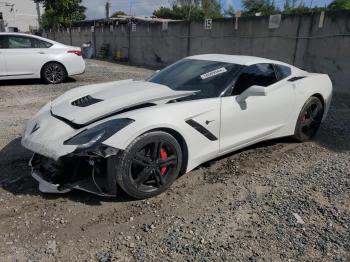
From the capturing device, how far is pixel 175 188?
348 cm

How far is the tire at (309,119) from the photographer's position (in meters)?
4.65

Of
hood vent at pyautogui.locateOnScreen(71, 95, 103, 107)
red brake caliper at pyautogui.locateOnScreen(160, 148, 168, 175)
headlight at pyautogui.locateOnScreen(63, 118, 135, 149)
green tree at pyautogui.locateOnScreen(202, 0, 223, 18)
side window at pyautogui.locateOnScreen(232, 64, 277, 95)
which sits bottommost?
red brake caliper at pyautogui.locateOnScreen(160, 148, 168, 175)

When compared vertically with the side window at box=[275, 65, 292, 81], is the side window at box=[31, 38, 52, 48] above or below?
below

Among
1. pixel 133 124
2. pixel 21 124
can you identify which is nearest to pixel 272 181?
pixel 133 124

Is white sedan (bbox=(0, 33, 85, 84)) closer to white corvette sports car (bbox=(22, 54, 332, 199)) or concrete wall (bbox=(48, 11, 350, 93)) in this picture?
white corvette sports car (bbox=(22, 54, 332, 199))

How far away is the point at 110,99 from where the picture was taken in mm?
3543

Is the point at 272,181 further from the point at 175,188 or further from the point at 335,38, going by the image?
the point at 335,38

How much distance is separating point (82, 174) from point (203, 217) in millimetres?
1146

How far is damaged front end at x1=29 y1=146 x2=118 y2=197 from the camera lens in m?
2.86

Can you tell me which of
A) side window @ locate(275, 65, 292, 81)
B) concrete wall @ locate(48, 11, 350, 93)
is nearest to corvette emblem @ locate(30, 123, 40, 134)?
side window @ locate(275, 65, 292, 81)

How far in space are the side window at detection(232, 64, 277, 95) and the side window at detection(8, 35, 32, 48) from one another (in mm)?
7133

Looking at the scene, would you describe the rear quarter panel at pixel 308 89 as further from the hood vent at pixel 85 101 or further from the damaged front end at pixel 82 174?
the damaged front end at pixel 82 174

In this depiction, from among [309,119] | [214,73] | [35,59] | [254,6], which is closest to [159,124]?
[214,73]

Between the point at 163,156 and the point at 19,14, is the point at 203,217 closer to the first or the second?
the point at 163,156
